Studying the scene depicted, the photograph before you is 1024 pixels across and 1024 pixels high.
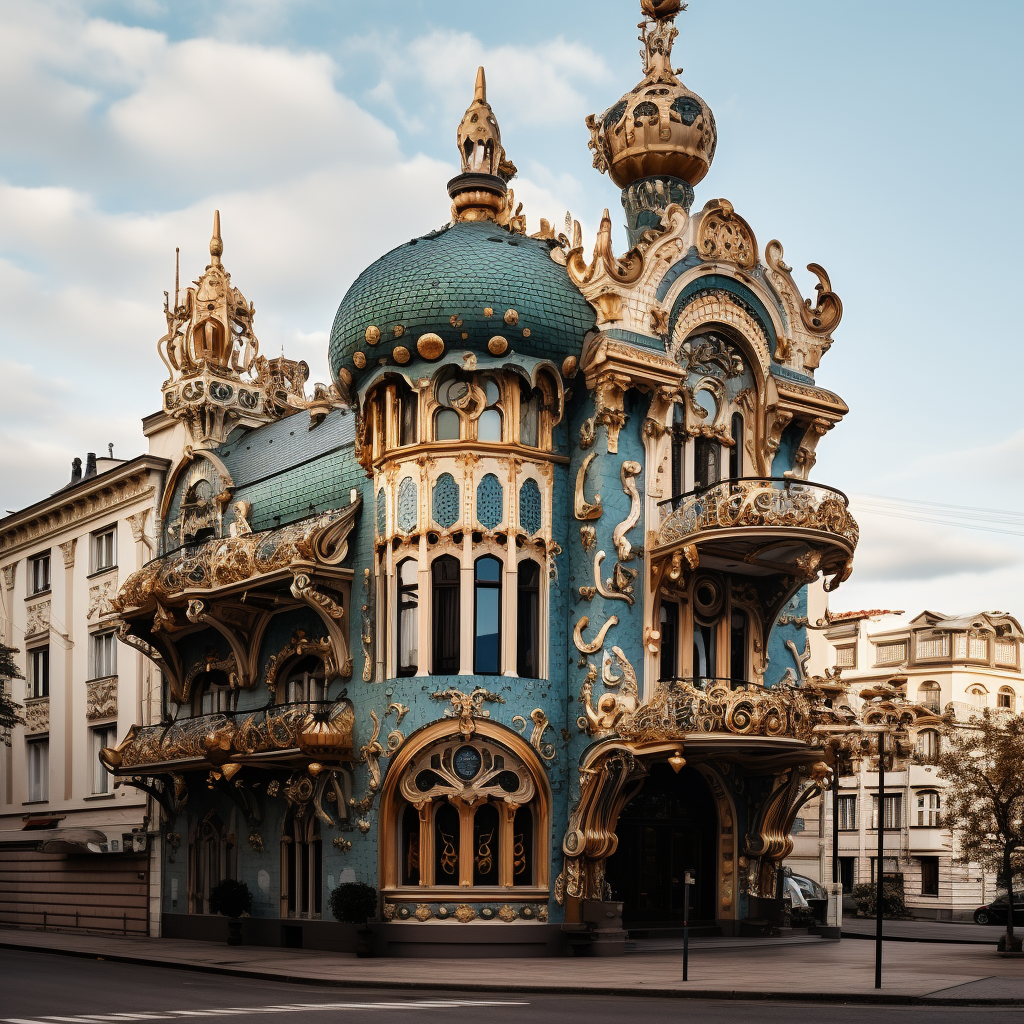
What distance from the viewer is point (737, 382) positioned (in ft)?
119

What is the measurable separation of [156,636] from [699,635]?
47.8 ft

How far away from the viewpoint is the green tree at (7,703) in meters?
44.2

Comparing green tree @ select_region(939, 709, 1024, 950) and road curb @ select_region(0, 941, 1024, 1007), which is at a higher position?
green tree @ select_region(939, 709, 1024, 950)

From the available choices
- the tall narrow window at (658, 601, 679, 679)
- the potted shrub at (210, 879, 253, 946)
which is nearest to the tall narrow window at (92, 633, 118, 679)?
the potted shrub at (210, 879, 253, 946)

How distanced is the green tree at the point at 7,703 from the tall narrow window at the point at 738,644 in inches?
844

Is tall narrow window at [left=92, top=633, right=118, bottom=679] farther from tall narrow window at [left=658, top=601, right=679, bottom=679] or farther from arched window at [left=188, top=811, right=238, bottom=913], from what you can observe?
tall narrow window at [left=658, top=601, right=679, bottom=679]

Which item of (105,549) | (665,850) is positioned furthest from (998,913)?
(105,549)

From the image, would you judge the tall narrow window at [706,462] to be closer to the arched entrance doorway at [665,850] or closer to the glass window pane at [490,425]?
the glass window pane at [490,425]

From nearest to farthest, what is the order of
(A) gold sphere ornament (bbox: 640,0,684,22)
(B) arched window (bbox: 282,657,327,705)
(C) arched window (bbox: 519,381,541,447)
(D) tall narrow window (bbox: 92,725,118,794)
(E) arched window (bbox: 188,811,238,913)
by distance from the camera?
(C) arched window (bbox: 519,381,541,447), (B) arched window (bbox: 282,657,327,705), (A) gold sphere ornament (bbox: 640,0,684,22), (E) arched window (bbox: 188,811,238,913), (D) tall narrow window (bbox: 92,725,118,794)

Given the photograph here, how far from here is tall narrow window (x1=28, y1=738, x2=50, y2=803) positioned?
156 feet

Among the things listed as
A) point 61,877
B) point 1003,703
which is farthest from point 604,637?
point 1003,703

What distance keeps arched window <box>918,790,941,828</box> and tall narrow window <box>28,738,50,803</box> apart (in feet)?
134

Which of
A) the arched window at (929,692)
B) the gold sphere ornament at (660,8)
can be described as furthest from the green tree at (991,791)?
the arched window at (929,692)

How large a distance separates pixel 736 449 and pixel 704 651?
488 cm
